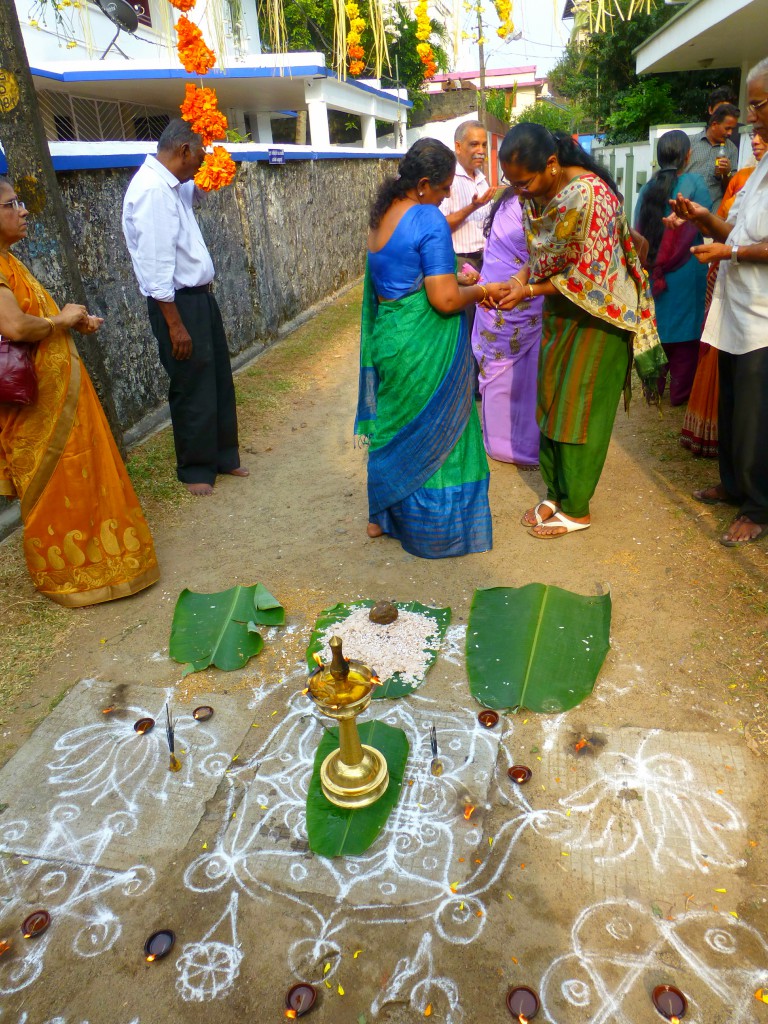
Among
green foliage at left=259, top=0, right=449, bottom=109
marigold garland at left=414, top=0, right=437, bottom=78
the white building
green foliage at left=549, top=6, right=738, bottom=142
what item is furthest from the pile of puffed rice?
green foliage at left=549, top=6, right=738, bottom=142

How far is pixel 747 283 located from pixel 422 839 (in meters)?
2.70

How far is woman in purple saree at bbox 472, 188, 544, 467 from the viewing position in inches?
171

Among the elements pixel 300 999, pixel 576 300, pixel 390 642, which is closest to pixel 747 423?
pixel 576 300

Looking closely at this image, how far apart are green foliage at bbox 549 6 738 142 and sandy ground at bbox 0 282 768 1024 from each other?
16.6m

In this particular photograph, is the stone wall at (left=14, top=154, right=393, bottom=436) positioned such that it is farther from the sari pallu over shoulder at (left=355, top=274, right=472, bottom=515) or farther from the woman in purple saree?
the woman in purple saree

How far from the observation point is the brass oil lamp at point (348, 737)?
201 cm

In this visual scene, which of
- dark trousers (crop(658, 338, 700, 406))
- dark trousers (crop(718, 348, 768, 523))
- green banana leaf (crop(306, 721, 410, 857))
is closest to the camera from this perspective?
Answer: green banana leaf (crop(306, 721, 410, 857))

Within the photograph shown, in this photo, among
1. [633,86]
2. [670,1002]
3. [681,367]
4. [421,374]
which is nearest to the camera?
[670,1002]

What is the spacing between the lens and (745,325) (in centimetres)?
324

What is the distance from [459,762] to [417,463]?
1.52 metres

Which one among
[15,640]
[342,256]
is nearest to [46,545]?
[15,640]

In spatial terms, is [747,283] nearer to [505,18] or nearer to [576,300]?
[576,300]

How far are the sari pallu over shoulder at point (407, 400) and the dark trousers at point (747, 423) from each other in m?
1.24

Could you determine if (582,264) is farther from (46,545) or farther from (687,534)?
(46,545)
